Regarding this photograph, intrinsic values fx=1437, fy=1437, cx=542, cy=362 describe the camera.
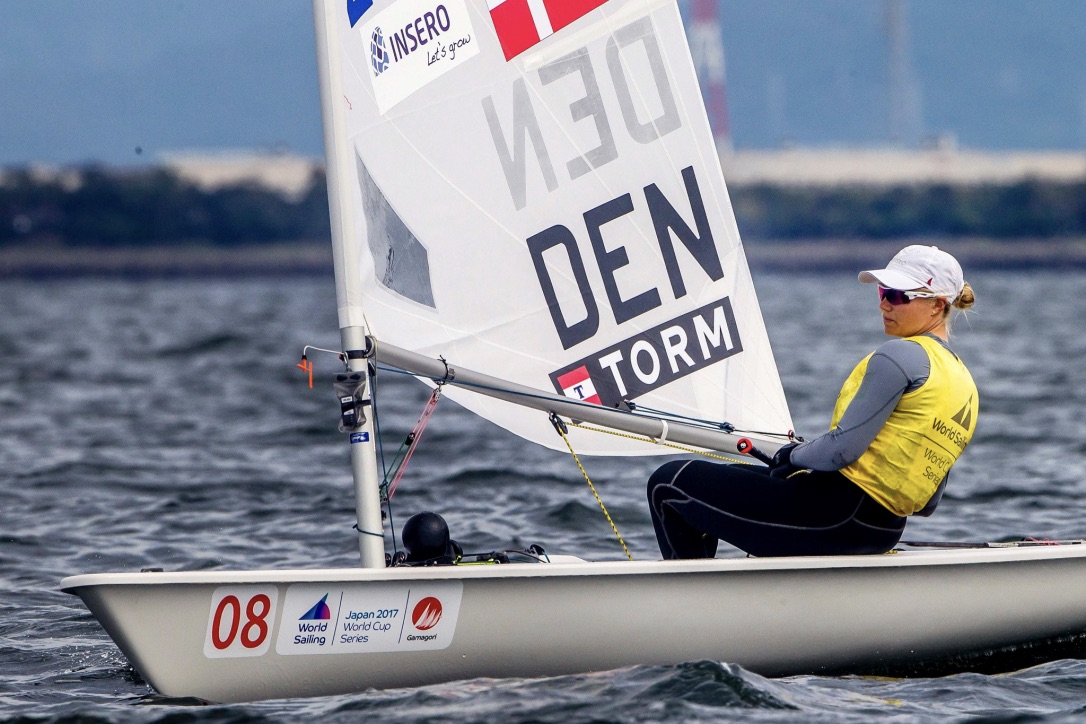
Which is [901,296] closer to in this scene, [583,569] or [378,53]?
[583,569]

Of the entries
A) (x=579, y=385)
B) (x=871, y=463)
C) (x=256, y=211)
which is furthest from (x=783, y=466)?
(x=256, y=211)

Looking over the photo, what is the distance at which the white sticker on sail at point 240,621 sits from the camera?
3.36m

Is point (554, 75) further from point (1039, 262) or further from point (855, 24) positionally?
point (855, 24)

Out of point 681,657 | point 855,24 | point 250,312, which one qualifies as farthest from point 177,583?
point 855,24

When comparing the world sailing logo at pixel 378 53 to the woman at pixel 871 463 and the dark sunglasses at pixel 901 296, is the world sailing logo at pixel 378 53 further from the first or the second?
the dark sunglasses at pixel 901 296

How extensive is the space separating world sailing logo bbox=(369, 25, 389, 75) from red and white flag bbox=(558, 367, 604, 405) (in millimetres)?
1009

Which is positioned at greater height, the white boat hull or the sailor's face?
the sailor's face

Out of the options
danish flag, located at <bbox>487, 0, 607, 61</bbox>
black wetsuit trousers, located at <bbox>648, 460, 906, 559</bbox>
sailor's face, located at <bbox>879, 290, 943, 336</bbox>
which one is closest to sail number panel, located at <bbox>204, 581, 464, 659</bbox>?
black wetsuit trousers, located at <bbox>648, 460, 906, 559</bbox>

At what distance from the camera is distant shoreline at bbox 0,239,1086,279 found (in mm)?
47031

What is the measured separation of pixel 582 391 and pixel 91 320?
2008 centimetres

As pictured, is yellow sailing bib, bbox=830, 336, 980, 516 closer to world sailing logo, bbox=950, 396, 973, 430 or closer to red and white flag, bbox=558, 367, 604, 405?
world sailing logo, bbox=950, 396, 973, 430

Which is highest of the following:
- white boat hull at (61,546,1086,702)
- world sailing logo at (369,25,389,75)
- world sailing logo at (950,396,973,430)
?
world sailing logo at (369,25,389,75)

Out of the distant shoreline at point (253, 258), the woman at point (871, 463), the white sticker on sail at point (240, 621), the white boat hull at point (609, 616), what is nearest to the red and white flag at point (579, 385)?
the woman at point (871, 463)

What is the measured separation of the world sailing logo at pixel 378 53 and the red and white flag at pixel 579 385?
1.01 meters
